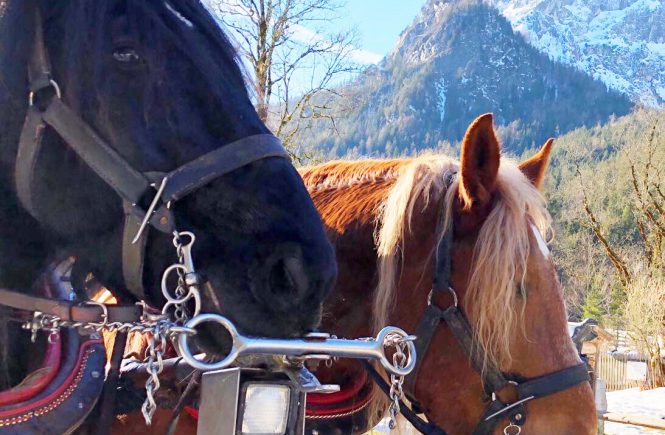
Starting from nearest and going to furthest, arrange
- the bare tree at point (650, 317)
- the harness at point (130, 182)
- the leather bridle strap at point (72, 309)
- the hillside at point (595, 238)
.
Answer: the harness at point (130, 182) < the leather bridle strap at point (72, 309) < the bare tree at point (650, 317) < the hillside at point (595, 238)

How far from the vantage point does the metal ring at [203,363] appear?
50.3 inches

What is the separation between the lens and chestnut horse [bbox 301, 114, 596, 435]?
218 centimetres

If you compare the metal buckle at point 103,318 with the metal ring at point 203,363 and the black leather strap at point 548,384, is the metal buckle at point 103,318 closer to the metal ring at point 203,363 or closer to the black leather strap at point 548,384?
the metal ring at point 203,363

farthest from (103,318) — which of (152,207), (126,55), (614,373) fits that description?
(614,373)

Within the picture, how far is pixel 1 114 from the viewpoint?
1.46 m

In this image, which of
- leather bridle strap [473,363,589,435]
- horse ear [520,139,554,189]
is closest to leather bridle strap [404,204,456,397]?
leather bridle strap [473,363,589,435]

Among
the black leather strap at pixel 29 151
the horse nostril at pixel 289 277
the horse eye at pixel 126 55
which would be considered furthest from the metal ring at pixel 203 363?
the horse eye at pixel 126 55

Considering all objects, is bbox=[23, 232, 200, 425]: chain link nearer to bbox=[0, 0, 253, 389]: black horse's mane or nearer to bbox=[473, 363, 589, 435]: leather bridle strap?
bbox=[0, 0, 253, 389]: black horse's mane

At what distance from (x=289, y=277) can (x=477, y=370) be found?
1.09 meters

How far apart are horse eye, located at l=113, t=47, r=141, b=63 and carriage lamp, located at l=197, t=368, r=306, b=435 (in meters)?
0.68

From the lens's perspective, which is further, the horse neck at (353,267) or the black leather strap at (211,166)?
the horse neck at (353,267)

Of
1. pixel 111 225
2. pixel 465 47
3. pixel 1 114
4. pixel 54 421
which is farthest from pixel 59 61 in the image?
pixel 465 47

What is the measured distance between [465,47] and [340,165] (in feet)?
495

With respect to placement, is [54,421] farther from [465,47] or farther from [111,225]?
[465,47]
